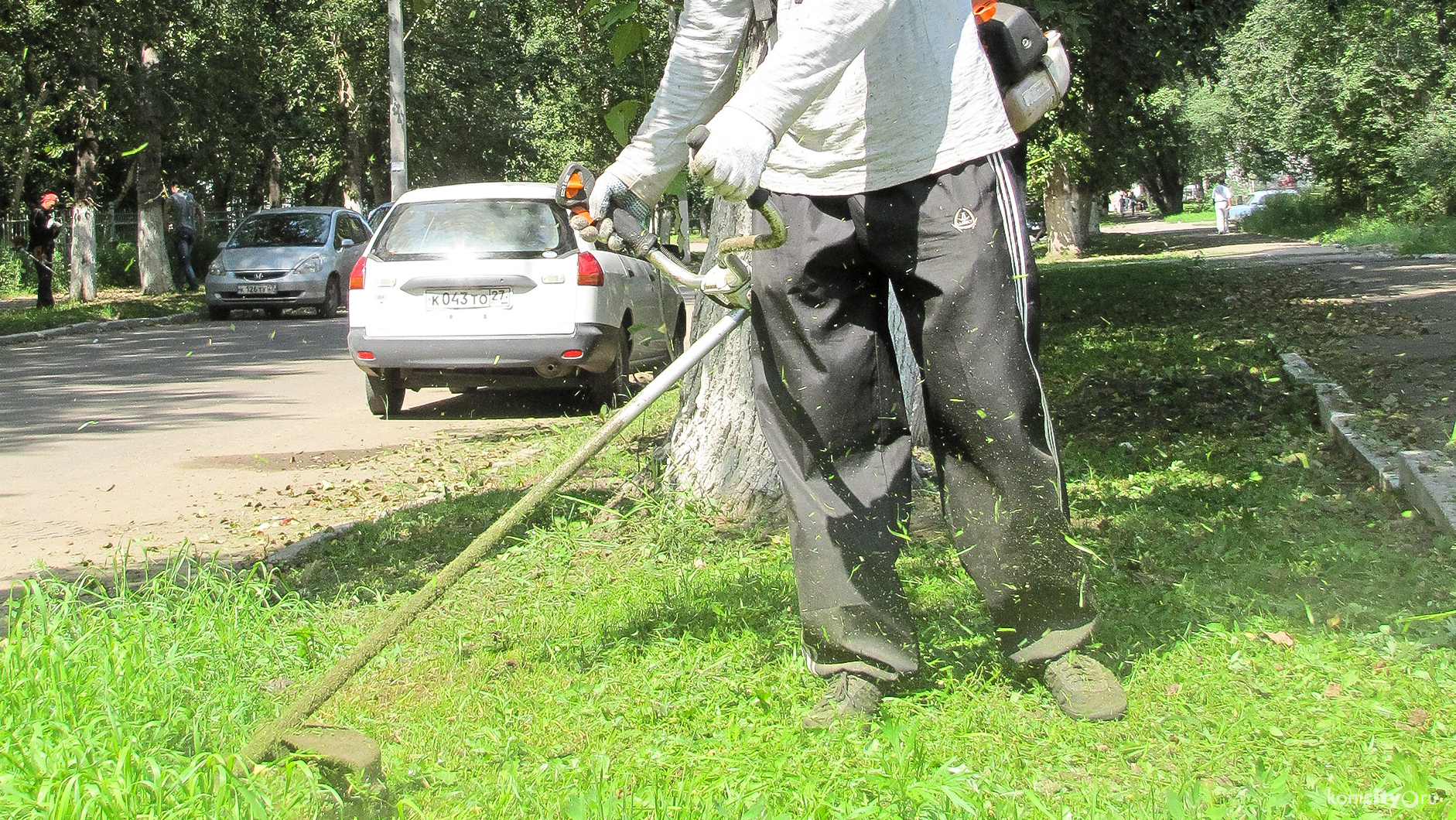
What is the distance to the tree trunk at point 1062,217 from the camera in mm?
31297

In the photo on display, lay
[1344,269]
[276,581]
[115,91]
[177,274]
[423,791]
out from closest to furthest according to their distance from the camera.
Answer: [423,791] < [276,581] < [1344,269] < [115,91] < [177,274]

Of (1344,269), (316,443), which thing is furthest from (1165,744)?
(1344,269)

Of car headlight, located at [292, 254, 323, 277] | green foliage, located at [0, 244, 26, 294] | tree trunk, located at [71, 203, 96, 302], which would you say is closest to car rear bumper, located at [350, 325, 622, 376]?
car headlight, located at [292, 254, 323, 277]

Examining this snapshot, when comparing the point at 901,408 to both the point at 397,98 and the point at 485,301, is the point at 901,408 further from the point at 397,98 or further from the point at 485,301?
the point at 397,98

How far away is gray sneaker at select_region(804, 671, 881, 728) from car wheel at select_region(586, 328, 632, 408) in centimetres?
632

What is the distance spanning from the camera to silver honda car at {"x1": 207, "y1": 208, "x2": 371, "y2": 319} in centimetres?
1934

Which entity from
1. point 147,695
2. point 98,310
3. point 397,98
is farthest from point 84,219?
point 147,695

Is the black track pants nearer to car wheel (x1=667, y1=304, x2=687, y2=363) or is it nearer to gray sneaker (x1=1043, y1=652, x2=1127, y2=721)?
gray sneaker (x1=1043, y1=652, x2=1127, y2=721)

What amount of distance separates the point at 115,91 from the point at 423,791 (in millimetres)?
21217

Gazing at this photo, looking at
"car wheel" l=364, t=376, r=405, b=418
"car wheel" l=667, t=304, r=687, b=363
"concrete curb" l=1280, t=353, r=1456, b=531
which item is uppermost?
"concrete curb" l=1280, t=353, r=1456, b=531

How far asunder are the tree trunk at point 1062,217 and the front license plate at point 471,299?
23.6m

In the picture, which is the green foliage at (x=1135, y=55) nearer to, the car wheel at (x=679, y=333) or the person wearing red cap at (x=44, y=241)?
the car wheel at (x=679, y=333)

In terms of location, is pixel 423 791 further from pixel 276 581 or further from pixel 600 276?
pixel 600 276

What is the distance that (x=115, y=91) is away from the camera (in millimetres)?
21031
